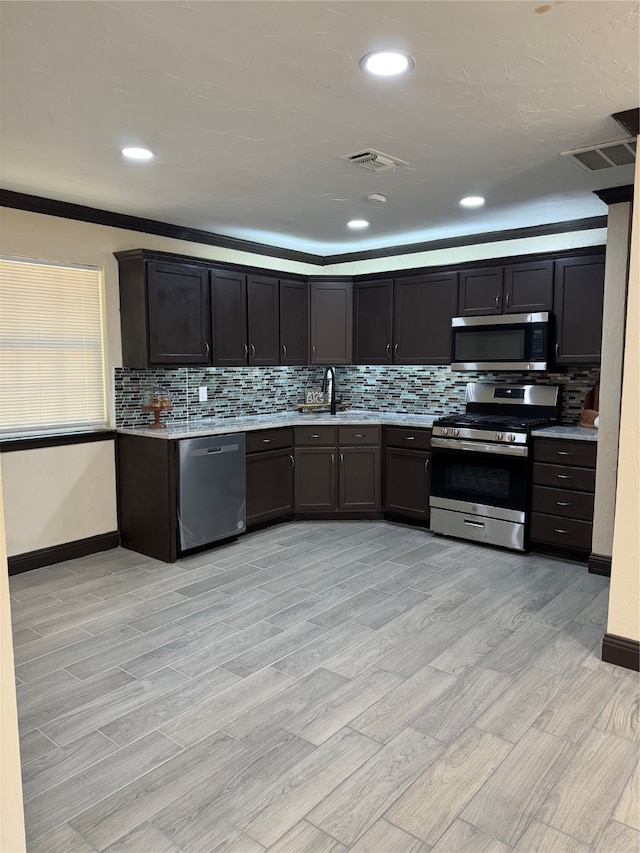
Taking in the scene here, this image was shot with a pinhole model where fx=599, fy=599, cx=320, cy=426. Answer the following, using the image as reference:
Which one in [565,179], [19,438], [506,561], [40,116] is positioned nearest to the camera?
[40,116]

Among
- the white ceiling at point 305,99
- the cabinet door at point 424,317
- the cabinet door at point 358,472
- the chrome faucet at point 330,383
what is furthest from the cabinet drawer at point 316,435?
the white ceiling at point 305,99

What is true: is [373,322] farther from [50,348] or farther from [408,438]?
[50,348]

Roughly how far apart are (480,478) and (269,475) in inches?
65.9

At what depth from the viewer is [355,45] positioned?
2074 millimetres

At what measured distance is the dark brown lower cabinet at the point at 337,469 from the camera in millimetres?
5164

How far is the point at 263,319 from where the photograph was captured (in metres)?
5.22

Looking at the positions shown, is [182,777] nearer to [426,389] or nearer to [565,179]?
[565,179]

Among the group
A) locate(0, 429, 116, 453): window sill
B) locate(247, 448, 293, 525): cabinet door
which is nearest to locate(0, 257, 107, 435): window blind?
locate(0, 429, 116, 453): window sill

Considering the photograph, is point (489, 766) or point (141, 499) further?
point (141, 499)

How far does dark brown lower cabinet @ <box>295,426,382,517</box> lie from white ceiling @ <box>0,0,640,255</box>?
194cm

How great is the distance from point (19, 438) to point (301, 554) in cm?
209

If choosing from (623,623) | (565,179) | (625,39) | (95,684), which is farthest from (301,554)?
(625,39)

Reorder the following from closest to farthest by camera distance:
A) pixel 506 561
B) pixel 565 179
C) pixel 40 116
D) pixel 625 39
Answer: pixel 625 39
pixel 40 116
pixel 565 179
pixel 506 561

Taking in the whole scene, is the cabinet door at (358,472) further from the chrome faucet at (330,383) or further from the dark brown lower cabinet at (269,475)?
the chrome faucet at (330,383)
